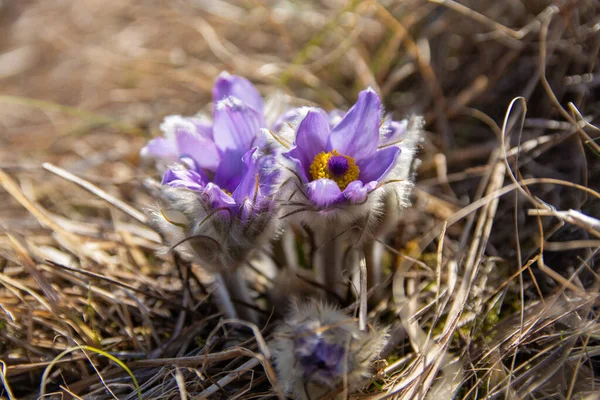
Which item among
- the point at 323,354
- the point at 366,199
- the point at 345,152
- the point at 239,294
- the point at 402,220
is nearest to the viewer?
the point at 323,354

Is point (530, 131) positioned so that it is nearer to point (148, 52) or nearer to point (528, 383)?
point (528, 383)

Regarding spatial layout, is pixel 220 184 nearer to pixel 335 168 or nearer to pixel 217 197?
pixel 217 197

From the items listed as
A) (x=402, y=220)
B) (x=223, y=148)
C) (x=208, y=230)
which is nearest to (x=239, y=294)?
(x=208, y=230)

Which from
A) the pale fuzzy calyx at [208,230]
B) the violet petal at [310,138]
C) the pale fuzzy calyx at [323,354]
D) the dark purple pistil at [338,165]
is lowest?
the pale fuzzy calyx at [323,354]

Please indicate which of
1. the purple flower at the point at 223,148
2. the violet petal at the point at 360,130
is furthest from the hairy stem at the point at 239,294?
the violet petal at the point at 360,130

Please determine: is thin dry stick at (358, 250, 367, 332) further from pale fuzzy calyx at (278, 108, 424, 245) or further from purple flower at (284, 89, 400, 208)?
purple flower at (284, 89, 400, 208)

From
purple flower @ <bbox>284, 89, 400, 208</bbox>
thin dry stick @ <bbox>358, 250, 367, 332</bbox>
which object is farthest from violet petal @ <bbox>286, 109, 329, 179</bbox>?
thin dry stick @ <bbox>358, 250, 367, 332</bbox>

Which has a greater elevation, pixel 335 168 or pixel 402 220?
pixel 335 168

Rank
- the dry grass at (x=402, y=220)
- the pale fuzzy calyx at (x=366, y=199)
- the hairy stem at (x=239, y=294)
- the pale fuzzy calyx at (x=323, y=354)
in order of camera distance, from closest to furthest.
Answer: the pale fuzzy calyx at (x=323, y=354), the pale fuzzy calyx at (x=366, y=199), the dry grass at (x=402, y=220), the hairy stem at (x=239, y=294)

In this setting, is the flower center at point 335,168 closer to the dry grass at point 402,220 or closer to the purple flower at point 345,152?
the purple flower at point 345,152
